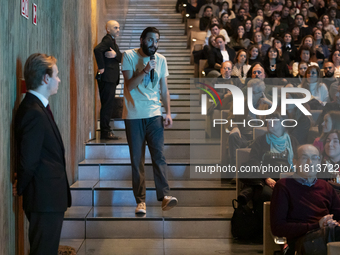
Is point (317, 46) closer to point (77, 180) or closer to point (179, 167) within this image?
point (179, 167)

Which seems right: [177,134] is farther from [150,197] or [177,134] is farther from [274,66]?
[274,66]

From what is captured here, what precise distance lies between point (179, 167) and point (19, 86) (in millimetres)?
2022

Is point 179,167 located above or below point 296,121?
below

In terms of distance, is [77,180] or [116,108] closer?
[77,180]

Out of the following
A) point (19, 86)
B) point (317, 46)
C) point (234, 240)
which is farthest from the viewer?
point (317, 46)

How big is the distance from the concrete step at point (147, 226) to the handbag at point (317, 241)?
1.18 m

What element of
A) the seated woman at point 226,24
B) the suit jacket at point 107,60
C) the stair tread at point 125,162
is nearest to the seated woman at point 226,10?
the seated woman at point 226,24

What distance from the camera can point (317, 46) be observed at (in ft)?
24.5

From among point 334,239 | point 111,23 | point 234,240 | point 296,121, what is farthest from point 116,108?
point 334,239

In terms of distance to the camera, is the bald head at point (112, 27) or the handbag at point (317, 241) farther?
the bald head at point (112, 27)

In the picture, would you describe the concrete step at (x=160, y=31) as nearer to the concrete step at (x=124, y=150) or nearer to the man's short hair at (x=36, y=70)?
the concrete step at (x=124, y=150)

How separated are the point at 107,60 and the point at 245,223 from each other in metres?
2.39

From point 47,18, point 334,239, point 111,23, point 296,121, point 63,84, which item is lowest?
point 334,239

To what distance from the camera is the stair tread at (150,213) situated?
335 centimetres
